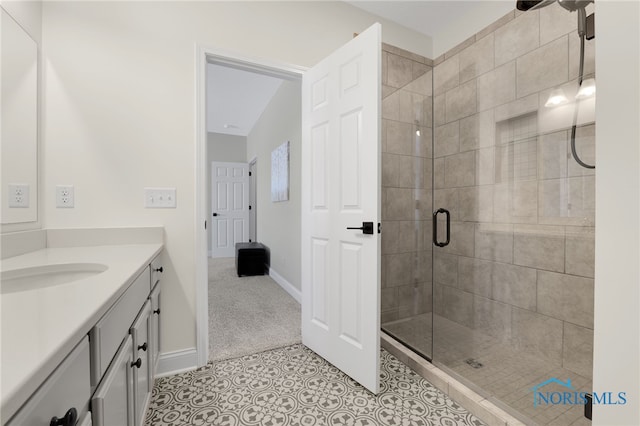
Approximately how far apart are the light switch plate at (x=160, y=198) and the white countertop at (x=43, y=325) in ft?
2.63

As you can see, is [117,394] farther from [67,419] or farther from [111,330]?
[67,419]

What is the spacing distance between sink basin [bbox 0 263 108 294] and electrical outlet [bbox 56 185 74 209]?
699 mm

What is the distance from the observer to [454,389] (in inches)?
63.1

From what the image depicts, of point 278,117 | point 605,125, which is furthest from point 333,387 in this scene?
point 278,117

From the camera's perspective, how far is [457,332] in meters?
2.22

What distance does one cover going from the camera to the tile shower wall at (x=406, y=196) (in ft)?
7.59

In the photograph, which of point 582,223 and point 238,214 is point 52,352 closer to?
point 582,223

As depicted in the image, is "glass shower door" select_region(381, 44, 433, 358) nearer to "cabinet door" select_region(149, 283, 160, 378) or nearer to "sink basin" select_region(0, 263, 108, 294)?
"cabinet door" select_region(149, 283, 160, 378)

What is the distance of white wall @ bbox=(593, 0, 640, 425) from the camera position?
564 mm

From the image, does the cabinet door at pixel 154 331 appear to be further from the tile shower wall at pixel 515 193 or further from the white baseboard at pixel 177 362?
the tile shower wall at pixel 515 193

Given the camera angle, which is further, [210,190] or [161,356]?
[210,190]

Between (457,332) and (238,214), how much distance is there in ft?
17.0

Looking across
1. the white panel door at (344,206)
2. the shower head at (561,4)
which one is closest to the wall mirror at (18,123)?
the white panel door at (344,206)

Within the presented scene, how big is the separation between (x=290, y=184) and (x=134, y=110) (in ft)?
6.56
